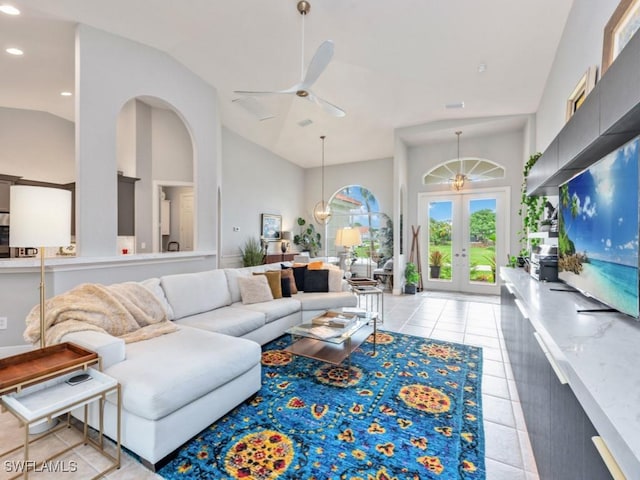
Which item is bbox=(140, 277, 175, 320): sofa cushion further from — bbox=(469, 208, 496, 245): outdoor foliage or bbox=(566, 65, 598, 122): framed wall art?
bbox=(469, 208, 496, 245): outdoor foliage

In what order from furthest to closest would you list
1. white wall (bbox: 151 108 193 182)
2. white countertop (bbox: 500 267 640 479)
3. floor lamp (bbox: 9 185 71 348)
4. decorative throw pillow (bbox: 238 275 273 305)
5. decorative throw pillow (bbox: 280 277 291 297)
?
white wall (bbox: 151 108 193 182) → decorative throw pillow (bbox: 280 277 291 297) → decorative throw pillow (bbox: 238 275 273 305) → floor lamp (bbox: 9 185 71 348) → white countertop (bbox: 500 267 640 479)

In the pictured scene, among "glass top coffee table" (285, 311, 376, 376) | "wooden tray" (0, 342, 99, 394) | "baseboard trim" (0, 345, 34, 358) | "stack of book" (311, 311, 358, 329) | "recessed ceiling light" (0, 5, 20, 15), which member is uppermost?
"recessed ceiling light" (0, 5, 20, 15)

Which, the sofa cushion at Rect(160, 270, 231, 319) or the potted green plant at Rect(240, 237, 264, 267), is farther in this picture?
the potted green plant at Rect(240, 237, 264, 267)

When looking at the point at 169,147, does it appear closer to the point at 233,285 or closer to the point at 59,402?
the point at 233,285

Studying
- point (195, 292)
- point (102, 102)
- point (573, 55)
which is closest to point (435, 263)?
point (573, 55)

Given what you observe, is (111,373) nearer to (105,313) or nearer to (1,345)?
(105,313)

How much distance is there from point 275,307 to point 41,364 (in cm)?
209

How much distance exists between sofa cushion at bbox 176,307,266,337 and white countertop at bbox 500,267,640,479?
2415mm

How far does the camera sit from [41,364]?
1.64 metres

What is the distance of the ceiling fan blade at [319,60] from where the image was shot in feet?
8.71

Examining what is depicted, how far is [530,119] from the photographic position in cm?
523

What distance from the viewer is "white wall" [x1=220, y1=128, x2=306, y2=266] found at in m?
6.36

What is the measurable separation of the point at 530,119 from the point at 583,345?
563 cm

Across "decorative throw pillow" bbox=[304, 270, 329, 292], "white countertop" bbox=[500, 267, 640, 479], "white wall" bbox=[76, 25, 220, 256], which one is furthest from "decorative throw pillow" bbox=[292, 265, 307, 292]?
"white countertop" bbox=[500, 267, 640, 479]
